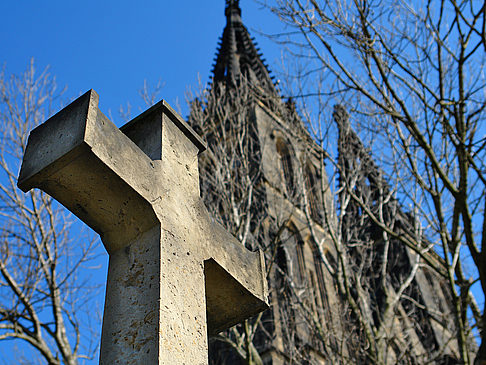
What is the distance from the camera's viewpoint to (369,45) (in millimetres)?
6887

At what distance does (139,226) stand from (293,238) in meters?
19.9

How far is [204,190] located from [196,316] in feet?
41.9

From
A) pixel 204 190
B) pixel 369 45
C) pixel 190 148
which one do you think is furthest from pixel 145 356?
pixel 204 190

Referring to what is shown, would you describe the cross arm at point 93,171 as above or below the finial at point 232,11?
below

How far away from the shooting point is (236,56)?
3512cm

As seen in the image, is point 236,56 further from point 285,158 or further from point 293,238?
point 293,238

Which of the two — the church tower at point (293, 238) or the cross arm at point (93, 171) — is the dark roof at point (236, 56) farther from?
the cross arm at point (93, 171)

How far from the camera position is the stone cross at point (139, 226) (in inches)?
101

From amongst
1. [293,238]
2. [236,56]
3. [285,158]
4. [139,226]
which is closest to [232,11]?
[236,56]

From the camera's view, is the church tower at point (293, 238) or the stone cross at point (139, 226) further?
the church tower at point (293, 238)

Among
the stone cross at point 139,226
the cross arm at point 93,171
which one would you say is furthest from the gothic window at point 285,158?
the cross arm at point 93,171

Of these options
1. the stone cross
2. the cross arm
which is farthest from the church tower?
the cross arm

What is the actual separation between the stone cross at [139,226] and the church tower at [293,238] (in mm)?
5876

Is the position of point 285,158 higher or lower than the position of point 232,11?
lower
